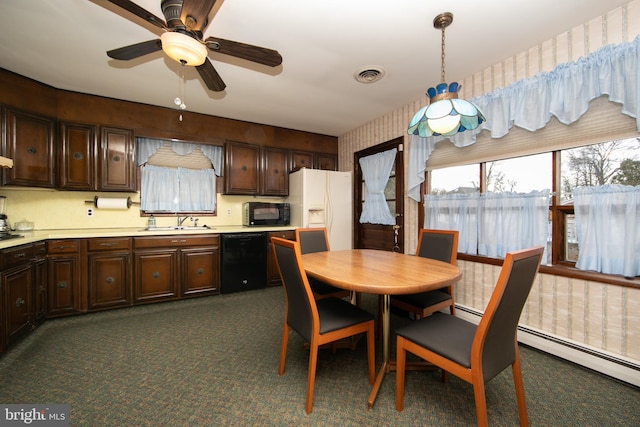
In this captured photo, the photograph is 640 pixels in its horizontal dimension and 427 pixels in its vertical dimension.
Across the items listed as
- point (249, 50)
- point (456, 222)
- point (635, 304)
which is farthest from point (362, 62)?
point (635, 304)

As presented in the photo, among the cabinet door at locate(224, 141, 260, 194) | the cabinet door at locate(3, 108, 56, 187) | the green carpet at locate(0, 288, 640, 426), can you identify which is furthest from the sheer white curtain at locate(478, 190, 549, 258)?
the cabinet door at locate(3, 108, 56, 187)

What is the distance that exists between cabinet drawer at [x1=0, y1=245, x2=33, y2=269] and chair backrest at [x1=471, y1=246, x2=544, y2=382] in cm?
326

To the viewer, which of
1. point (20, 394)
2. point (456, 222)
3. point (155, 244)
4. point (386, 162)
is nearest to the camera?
point (20, 394)

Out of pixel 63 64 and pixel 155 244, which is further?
pixel 155 244

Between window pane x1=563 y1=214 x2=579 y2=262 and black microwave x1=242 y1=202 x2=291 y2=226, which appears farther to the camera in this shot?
black microwave x1=242 y1=202 x2=291 y2=226

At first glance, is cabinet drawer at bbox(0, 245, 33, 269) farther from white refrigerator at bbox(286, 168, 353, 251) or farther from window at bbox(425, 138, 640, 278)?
Answer: window at bbox(425, 138, 640, 278)

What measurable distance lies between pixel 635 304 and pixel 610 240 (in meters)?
0.43

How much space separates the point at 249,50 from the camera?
1768mm

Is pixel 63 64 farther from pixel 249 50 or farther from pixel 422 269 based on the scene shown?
pixel 422 269

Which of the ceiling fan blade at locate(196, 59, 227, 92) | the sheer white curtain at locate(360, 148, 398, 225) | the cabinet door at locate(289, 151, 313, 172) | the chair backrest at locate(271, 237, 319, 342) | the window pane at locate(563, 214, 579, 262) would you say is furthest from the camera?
the cabinet door at locate(289, 151, 313, 172)

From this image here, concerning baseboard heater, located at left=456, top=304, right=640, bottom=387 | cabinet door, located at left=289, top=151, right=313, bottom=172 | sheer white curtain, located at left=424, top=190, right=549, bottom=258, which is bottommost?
baseboard heater, located at left=456, top=304, right=640, bottom=387

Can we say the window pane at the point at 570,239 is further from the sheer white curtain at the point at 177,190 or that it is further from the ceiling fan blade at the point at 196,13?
the sheer white curtain at the point at 177,190

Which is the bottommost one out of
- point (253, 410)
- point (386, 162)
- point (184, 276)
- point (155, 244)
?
point (253, 410)

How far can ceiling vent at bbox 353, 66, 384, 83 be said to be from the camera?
251cm
